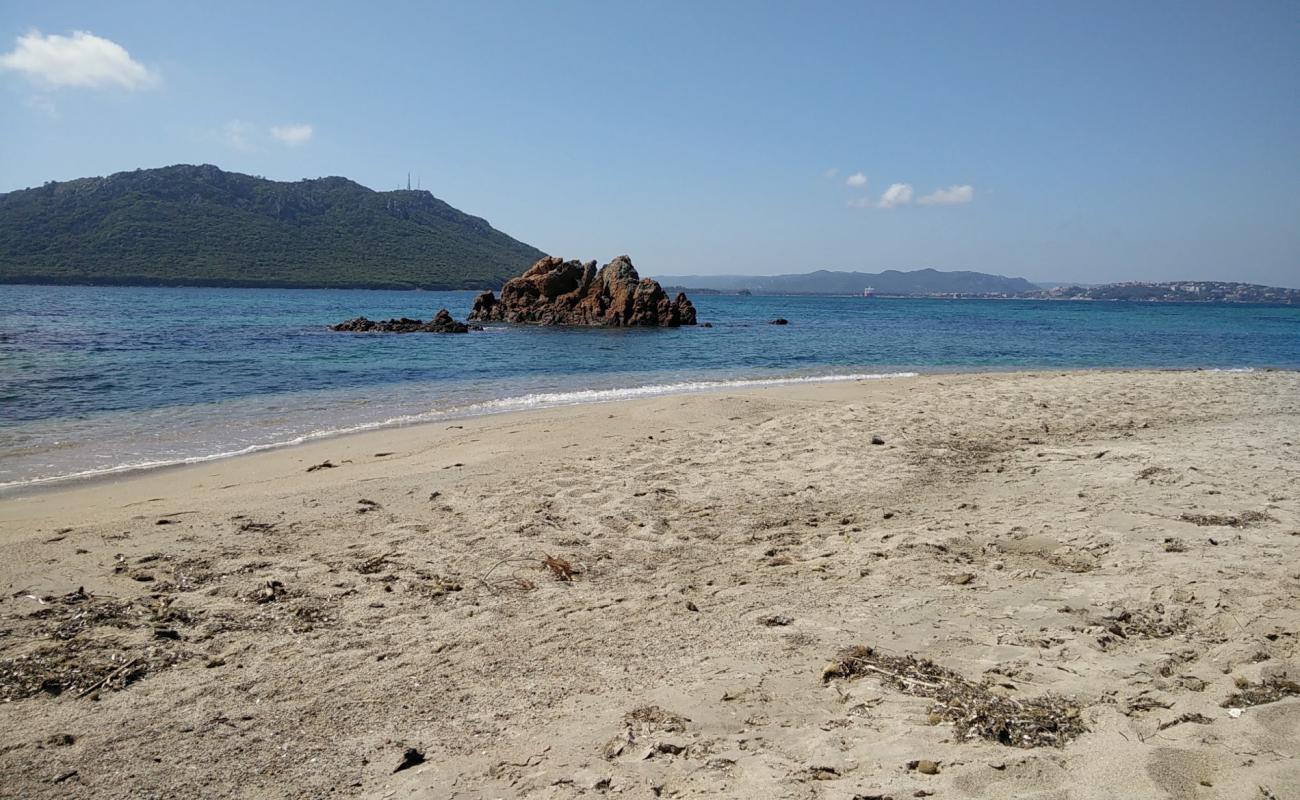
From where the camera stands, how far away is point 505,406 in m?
15.3

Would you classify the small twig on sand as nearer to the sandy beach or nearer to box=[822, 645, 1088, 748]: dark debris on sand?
the sandy beach

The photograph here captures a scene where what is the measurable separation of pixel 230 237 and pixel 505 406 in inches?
5654

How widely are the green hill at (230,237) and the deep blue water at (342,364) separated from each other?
73.1m

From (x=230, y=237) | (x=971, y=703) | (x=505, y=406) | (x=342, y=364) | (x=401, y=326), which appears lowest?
(x=505, y=406)

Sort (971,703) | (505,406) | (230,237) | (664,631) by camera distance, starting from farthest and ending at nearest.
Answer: (230,237) → (505,406) → (664,631) → (971,703)

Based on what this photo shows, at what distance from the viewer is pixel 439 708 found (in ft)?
11.5

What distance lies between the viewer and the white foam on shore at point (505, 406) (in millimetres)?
9180

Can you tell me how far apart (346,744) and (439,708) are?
1.44 feet

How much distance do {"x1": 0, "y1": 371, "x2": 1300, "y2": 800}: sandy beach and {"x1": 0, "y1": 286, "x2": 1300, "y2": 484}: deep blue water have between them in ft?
14.5

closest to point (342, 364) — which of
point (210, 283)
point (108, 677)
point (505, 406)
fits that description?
point (505, 406)

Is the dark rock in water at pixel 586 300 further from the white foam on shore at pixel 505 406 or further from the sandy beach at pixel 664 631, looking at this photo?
the sandy beach at pixel 664 631

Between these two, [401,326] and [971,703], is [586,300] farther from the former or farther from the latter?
[971,703]

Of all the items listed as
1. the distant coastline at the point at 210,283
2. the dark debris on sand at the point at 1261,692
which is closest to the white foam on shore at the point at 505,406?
the dark debris on sand at the point at 1261,692

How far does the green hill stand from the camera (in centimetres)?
10781
